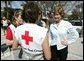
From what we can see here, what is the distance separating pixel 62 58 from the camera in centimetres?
619

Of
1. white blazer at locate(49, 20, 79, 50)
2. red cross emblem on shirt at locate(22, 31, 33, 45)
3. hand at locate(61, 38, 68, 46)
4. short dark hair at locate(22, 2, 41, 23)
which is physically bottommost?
hand at locate(61, 38, 68, 46)

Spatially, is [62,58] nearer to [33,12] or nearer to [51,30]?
[51,30]

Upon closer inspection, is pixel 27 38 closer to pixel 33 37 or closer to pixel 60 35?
pixel 33 37

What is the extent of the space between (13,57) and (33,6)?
743 mm

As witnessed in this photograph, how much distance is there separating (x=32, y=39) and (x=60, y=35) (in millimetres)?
2212

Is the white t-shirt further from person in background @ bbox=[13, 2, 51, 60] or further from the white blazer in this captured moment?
the white blazer

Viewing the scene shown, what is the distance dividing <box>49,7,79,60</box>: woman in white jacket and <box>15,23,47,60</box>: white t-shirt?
214 cm

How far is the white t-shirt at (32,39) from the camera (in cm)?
374

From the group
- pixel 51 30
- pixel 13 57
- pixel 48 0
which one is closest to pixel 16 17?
pixel 51 30

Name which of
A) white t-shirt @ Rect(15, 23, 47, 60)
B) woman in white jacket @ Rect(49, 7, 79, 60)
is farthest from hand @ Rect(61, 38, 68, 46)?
white t-shirt @ Rect(15, 23, 47, 60)

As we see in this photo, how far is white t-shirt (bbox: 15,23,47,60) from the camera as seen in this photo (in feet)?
12.3

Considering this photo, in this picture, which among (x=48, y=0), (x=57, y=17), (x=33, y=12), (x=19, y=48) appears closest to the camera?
(x=33, y=12)

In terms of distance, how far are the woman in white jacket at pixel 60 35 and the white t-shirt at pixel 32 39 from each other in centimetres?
214

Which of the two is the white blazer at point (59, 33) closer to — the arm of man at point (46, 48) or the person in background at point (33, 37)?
the person in background at point (33, 37)
